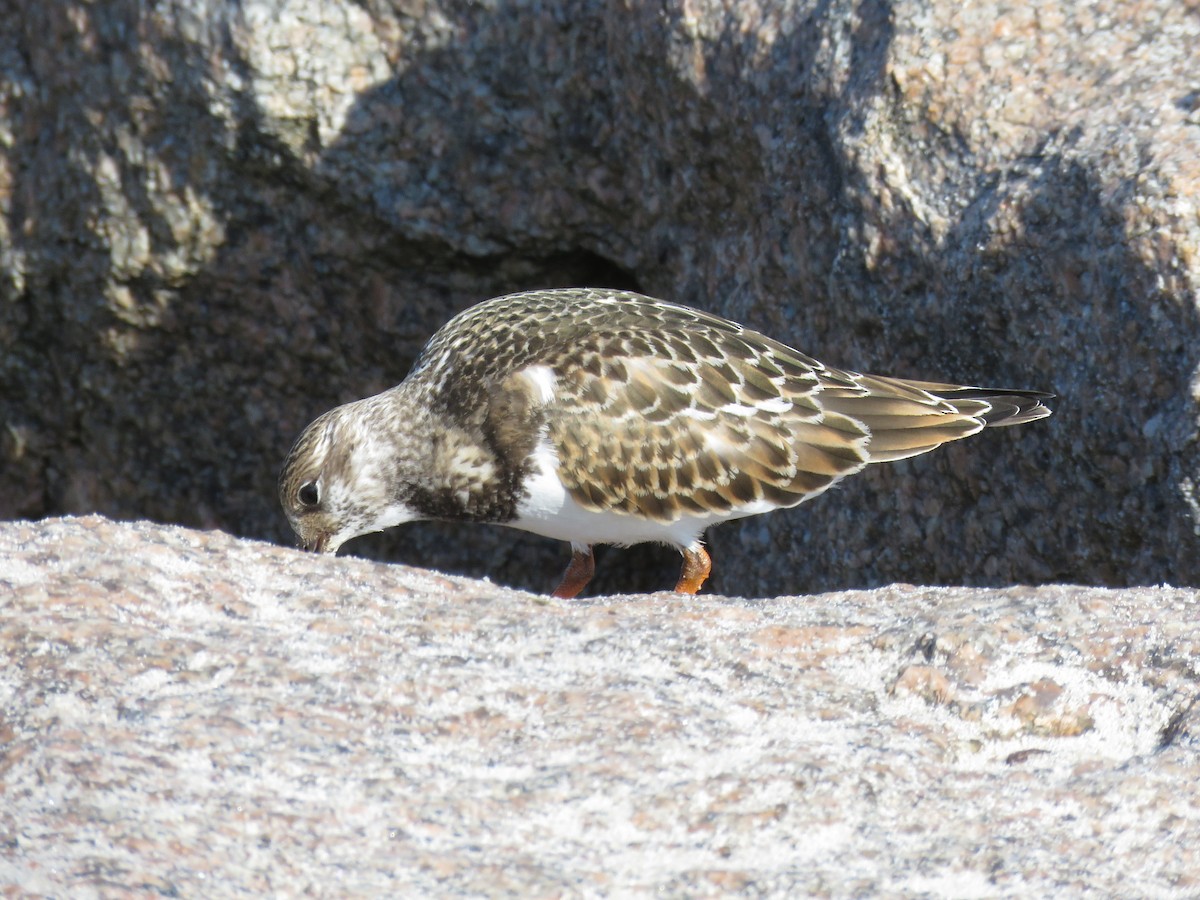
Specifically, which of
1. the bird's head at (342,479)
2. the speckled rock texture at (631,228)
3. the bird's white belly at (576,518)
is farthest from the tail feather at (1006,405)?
the bird's head at (342,479)

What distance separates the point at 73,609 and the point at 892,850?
1.76 metres

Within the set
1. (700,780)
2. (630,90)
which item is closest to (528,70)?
(630,90)

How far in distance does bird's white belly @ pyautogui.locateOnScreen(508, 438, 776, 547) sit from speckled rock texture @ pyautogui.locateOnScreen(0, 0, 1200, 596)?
0.63 metres

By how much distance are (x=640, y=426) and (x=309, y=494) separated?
48.9 inches

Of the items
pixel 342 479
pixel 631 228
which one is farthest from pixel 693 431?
pixel 631 228

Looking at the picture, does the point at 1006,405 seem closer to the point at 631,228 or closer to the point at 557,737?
the point at 557,737

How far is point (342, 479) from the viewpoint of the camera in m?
5.30

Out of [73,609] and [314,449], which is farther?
[314,449]

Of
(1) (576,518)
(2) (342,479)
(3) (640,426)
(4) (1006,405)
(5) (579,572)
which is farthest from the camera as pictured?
(5) (579,572)

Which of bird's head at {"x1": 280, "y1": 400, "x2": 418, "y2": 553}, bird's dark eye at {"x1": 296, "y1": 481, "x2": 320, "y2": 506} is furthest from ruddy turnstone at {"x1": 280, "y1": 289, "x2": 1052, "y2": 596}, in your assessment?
bird's dark eye at {"x1": 296, "y1": 481, "x2": 320, "y2": 506}

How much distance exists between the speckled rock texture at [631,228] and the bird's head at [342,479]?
152cm

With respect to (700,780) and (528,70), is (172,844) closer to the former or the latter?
(700,780)

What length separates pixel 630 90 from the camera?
6.08m

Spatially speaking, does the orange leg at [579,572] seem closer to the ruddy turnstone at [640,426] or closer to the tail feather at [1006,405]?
the ruddy turnstone at [640,426]
